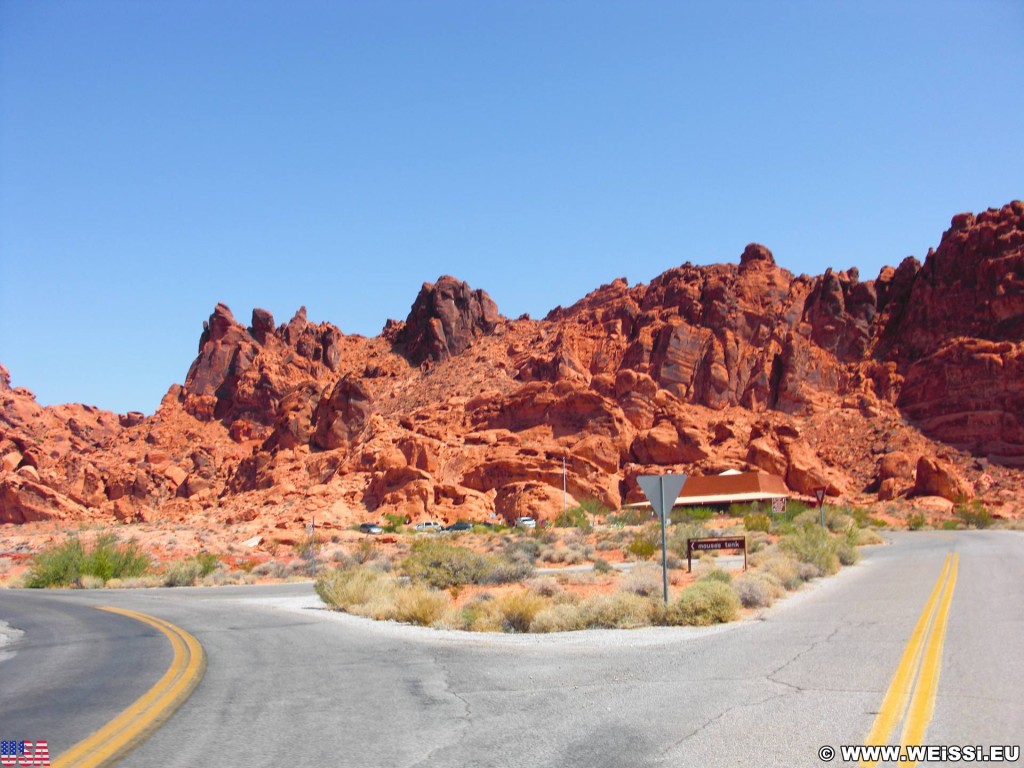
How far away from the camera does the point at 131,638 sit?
1345 cm

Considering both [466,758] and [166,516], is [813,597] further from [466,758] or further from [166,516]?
[166,516]

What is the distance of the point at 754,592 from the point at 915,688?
27.9 feet

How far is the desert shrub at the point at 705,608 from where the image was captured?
1368cm

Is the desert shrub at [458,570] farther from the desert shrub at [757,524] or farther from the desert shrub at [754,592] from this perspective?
the desert shrub at [757,524]

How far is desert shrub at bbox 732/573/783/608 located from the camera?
624 inches

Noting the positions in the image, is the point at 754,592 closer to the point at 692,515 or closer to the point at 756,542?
the point at 756,542

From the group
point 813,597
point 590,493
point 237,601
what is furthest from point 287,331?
point 813,597

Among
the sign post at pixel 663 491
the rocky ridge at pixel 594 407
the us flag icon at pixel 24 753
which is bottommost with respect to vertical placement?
the us flag icon at pixel 24 753

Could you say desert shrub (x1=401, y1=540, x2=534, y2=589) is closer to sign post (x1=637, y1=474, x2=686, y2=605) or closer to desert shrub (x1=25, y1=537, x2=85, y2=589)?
sign post (x1=637, y1=474, x2=686, y2=605)

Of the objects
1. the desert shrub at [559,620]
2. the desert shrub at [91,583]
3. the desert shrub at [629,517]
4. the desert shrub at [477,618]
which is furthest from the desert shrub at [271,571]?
the desert shrub at [629,517]

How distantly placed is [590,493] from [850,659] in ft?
A: 184

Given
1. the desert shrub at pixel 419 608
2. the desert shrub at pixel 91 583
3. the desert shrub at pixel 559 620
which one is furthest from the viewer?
the desert shrub at pixel 91 583

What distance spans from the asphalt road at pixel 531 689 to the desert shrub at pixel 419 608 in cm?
71

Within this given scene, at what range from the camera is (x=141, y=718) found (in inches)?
279
